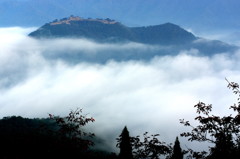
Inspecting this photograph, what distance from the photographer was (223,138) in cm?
1193

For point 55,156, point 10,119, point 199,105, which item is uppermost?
point 10,119

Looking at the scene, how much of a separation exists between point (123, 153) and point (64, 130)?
574 inches

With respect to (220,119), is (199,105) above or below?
above

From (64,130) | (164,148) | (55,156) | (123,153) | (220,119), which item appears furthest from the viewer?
(123,153)

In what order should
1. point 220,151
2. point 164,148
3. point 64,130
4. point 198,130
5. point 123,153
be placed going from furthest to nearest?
point 123,153, point 164,148, point 64,130, point 198,130, point 220,151

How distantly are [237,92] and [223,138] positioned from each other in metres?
2.31

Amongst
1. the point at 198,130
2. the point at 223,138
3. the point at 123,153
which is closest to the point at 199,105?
the point at 198,130

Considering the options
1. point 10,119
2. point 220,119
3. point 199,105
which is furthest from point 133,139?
point 10,119

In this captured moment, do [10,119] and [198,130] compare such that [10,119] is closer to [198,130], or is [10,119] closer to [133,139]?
[133,139]

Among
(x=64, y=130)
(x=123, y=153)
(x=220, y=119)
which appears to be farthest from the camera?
(x=123, y=153)

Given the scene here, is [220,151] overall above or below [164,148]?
below

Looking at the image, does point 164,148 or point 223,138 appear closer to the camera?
point 223,138

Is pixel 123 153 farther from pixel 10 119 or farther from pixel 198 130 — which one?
pixel 10 119

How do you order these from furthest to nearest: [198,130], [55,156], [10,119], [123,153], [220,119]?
1. [10,119]
2. [123,153]
3. [55,156]
4. [198,130]
5. [220,119]
